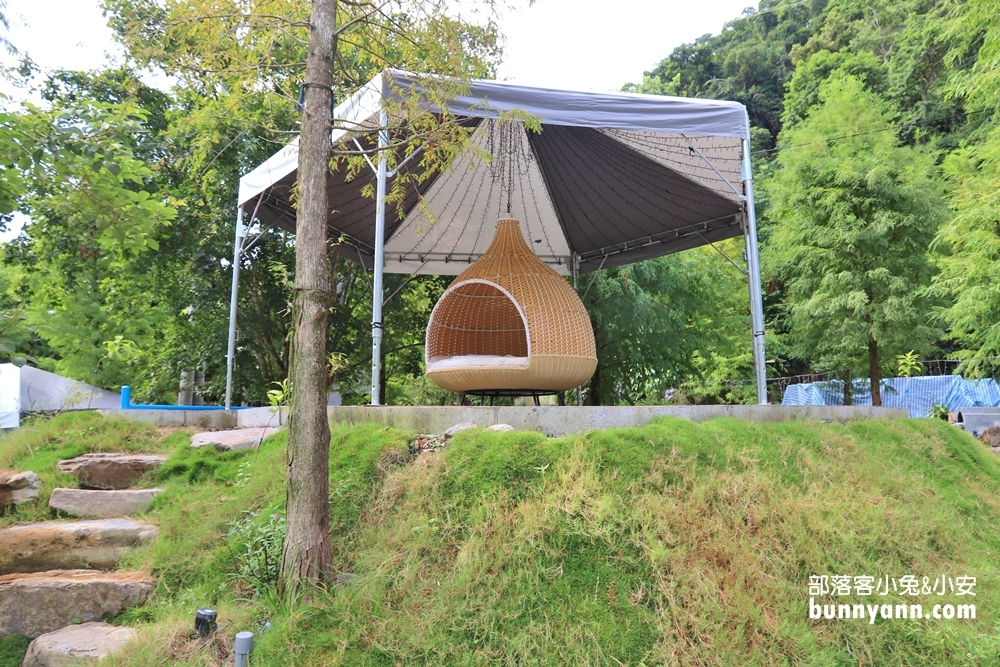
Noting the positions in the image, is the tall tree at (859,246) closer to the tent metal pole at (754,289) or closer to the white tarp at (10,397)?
the tent metal pole at (754,289)

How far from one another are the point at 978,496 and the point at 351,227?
6813 millimetres

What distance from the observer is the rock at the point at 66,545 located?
12.4 ft

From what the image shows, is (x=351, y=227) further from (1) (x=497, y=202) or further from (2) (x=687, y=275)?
(2) (x=687, y=275)

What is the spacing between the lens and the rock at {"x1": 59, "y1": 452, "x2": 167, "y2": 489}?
464cm

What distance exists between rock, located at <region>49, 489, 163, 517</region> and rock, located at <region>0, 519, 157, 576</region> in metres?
0.37

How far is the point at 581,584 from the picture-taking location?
3012mm

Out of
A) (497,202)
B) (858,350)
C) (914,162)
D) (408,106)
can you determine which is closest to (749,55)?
(914,162)

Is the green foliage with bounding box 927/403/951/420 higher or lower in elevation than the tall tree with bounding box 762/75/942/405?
lower

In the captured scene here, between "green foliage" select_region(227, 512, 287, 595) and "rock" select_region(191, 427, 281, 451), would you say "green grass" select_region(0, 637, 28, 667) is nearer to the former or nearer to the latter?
"green foliage" select_region(227, 512, 287, 595)

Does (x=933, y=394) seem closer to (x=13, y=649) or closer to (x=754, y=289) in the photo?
(x=754, y=289)

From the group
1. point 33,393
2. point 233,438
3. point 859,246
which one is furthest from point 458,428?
point 859,246

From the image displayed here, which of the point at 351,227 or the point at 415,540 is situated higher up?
the point at 351,227

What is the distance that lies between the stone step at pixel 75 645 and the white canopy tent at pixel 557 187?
219 cm

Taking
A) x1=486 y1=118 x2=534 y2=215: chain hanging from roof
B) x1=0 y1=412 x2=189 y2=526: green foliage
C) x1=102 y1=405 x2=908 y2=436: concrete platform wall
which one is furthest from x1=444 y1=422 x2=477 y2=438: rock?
x1=486 y1=118 x2=534 y2=215: chain hanging from roof
